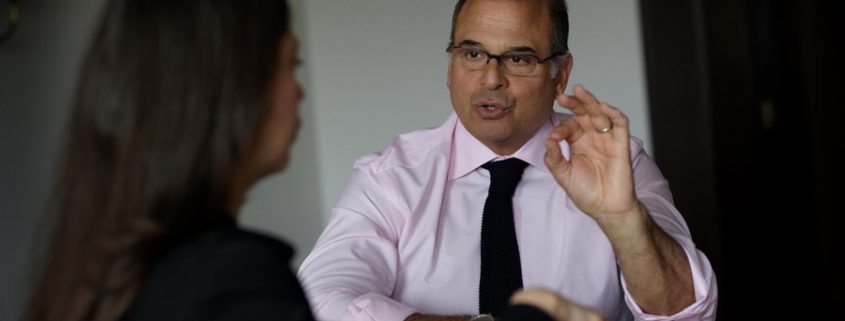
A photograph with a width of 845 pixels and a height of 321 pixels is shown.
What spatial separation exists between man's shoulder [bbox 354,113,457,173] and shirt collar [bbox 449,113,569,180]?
0.02 meters

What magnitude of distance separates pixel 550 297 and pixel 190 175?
347mm

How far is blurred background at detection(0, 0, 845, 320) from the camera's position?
8.72 feet

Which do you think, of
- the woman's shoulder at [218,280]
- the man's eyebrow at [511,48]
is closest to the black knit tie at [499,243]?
the man's eyebrow at [511,48]

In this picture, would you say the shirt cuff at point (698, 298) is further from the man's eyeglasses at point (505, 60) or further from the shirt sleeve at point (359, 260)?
the man's eyeglasses at point (505, 60)

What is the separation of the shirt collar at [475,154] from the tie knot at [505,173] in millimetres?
12

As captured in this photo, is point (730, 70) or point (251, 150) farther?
point (730, 70)

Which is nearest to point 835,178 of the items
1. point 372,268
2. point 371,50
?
point 371,50

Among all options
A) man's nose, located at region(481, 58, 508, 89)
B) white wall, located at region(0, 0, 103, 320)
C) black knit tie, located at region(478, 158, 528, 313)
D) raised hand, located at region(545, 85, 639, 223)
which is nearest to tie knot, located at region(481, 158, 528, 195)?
black knit tie, located at region(478, 158, 528, 313)

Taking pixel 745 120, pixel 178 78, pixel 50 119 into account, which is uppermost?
pixel 178 78

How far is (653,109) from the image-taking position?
3104 millimetres

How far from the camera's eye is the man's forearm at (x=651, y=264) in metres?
1.72

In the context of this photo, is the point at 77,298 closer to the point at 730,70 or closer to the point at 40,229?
the point at 40,229

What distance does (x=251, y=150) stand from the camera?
1.12 metres

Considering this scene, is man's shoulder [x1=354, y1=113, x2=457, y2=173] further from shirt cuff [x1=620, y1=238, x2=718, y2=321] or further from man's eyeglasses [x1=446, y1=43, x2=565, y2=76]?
shirt cuff [x1=620, y1=238, x2=718, y2=321]
